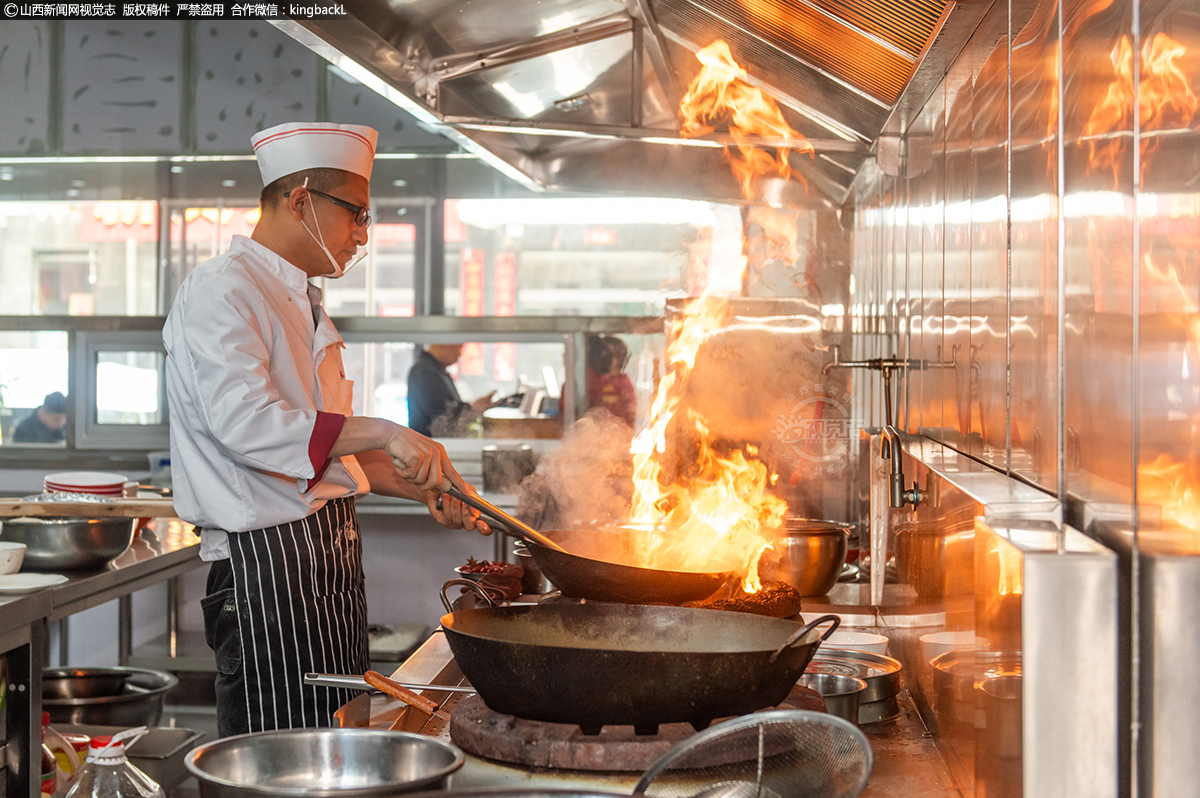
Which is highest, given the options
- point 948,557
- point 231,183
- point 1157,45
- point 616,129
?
point 231,183

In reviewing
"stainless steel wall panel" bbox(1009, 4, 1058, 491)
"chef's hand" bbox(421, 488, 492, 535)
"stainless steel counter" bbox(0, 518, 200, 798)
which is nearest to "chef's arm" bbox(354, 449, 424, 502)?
"chef's hand" bbox(421, 488, 492, 535)

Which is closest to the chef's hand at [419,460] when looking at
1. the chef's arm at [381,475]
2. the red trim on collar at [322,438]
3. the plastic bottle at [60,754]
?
the red trim on collar at [322,438]

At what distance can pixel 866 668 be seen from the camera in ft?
5.21

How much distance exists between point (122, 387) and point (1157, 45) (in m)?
5.80

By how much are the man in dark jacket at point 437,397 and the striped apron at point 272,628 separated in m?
3.31

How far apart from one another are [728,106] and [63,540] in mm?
2182

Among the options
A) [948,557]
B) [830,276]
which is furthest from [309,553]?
[830,276]

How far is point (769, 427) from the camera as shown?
12.3ft

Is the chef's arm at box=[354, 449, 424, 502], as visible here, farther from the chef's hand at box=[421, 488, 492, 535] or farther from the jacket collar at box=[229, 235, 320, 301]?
the jacket collar at box=[229, 235, 320, 301]

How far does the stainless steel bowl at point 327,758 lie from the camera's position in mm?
1012

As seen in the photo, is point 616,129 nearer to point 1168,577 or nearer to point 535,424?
point 1168,577

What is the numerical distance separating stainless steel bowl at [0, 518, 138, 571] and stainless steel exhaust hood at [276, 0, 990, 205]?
4.41 feet

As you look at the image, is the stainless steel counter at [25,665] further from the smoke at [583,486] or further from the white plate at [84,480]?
the smoke at [583,486]

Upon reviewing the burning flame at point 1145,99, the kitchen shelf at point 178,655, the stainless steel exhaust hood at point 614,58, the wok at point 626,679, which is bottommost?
the kitchen shelf at point 178,655
